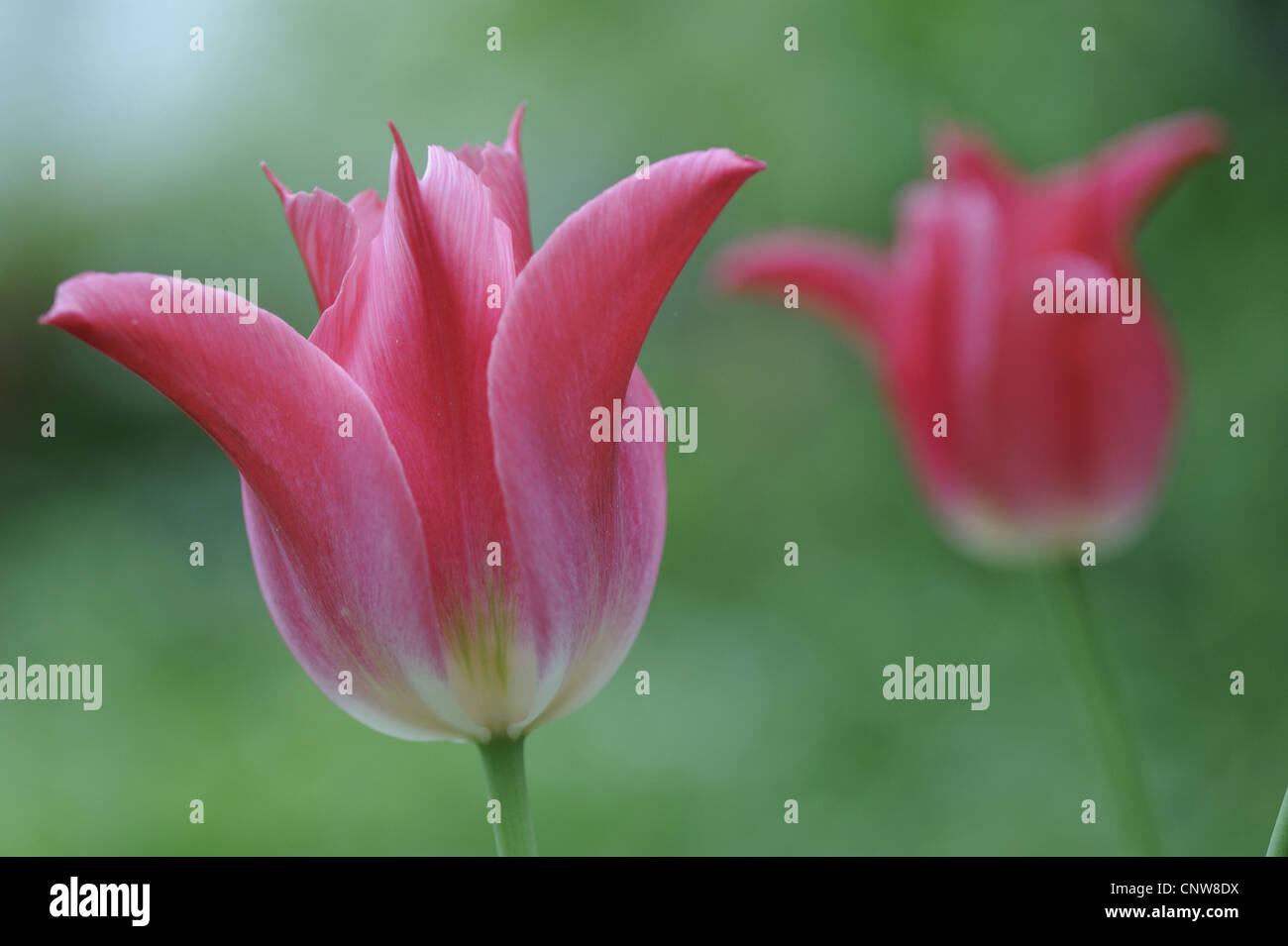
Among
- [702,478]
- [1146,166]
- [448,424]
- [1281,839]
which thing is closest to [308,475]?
[448,424]

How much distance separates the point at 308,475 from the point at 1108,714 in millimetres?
400

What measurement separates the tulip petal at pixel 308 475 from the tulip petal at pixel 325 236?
→ 3cm

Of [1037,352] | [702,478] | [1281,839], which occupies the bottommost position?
[1281,839]

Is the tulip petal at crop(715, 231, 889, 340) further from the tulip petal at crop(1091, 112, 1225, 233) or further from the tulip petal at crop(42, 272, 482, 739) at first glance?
the tulip petal at crop(42, 272, 482, 739)

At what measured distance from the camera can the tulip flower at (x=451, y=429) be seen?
0.25 metres

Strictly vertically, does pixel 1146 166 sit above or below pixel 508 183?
above

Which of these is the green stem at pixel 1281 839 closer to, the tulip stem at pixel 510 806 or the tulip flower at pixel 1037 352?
the tulip stem at pixel 510 806

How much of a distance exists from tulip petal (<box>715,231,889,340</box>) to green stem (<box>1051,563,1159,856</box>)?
6.8 inches

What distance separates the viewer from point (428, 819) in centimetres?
129

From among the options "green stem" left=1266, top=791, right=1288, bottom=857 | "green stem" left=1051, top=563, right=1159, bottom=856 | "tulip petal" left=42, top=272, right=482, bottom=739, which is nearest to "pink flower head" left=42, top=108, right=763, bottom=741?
"tulip petal" left=42, top=272, right=482, bottom=739

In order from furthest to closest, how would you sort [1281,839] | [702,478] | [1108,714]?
[702,478] < [1108,714] < [1281,839]

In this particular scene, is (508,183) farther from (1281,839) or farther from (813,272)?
Answer: (813,272)

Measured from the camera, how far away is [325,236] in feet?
0.94

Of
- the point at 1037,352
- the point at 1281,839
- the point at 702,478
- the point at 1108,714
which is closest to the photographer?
the point at 1281,839
